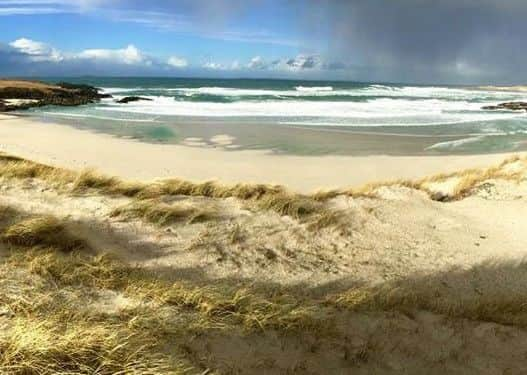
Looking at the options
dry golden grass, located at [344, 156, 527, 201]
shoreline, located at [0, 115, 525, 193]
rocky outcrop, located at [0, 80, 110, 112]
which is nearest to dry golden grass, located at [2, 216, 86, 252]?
dry golden grass, located at [344, 156, 527, 201]

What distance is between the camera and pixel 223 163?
41.0 feet

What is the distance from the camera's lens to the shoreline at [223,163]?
11.1 m

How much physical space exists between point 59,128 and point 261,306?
56.2 feet

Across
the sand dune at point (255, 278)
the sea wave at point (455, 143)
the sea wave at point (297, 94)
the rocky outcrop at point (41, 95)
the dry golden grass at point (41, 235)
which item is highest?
the sea wave at point (297, 94)

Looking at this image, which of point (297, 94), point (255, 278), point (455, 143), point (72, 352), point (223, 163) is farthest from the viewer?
point (297, 94)

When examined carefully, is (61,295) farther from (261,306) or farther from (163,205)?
(163,205)

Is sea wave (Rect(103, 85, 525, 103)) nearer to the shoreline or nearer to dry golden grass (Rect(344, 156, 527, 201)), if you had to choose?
the shoreline

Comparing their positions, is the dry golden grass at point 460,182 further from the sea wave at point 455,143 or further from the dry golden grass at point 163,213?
the sea wave at point 455,143

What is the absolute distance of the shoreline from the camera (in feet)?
36.3

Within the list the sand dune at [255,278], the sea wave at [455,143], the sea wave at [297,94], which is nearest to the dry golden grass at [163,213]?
the sand dune at [255,278]

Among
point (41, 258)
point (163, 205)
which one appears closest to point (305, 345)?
point (41, 258)

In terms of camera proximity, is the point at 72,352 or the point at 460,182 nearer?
the point at 72,352

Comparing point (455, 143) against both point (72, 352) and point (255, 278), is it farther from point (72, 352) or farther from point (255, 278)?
point (72, 352)

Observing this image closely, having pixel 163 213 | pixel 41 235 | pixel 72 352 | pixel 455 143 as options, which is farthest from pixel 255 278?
pixel 455 143
